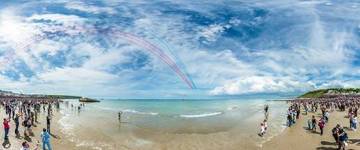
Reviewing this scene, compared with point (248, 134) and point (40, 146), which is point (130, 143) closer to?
point (40, 146)

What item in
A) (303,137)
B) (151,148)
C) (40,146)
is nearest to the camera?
(40,146)

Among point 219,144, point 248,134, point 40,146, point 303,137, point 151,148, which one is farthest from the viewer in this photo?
point 248,134

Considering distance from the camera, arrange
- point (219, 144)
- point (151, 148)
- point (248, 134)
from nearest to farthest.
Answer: point (151, 148), point (219, 144), point (248, 134)

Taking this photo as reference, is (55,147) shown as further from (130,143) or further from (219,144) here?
(219,144)

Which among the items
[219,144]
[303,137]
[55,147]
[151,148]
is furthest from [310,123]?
[55,147]

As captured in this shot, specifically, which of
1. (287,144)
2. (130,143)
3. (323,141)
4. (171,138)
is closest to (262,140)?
(287,144)

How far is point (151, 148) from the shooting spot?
1126 inches

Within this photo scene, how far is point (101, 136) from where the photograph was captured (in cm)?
3362

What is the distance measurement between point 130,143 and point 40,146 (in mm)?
6800

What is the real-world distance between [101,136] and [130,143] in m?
4.33

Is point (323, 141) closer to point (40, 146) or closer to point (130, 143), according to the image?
point (130, 143)

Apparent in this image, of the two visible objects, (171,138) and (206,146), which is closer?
(206,146)

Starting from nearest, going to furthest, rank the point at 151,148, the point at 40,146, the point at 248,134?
the point at 40,146 → the point at 151,148 → the point at 248,134

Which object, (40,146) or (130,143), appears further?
(130,143)
